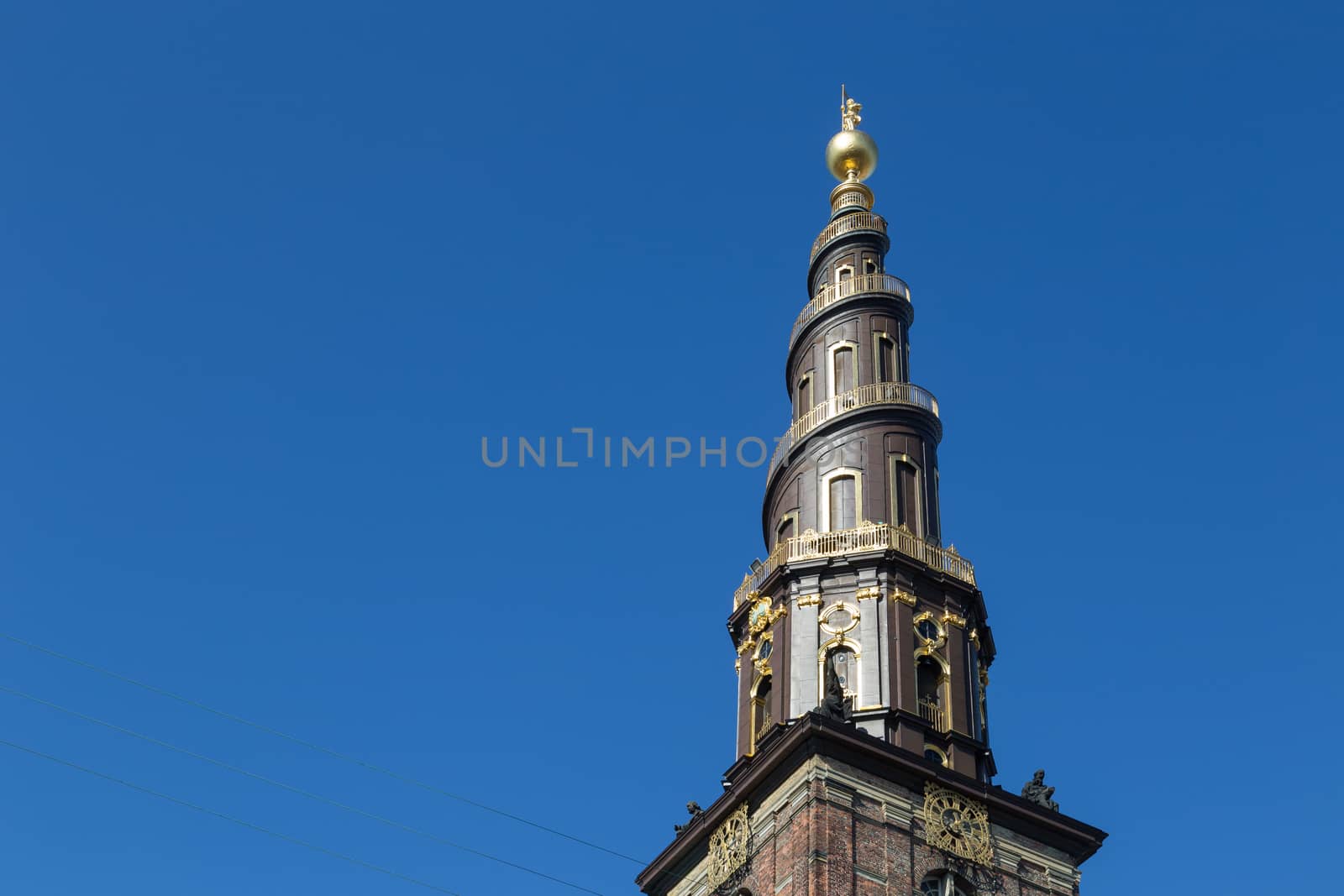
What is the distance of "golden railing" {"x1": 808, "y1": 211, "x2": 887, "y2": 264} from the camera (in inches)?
3563

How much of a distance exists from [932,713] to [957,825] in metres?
5.23

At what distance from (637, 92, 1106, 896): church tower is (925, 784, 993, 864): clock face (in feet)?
0.21

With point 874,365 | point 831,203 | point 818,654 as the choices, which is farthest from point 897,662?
point 831,203

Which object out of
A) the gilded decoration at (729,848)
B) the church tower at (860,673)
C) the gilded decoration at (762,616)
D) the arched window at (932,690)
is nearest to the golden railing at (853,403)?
the church tower at (860,673)

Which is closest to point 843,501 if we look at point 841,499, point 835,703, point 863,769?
point 841,499

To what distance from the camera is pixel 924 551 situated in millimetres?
78062

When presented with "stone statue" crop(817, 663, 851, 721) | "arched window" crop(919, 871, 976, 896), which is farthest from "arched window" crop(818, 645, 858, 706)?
"arched window" crop(919, 871, 976, 896)

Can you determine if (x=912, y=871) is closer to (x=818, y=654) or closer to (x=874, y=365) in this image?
(x=818, y=654)

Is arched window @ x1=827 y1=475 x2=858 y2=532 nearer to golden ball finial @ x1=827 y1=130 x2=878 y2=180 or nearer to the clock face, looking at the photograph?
the clock face

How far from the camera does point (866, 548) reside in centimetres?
7731

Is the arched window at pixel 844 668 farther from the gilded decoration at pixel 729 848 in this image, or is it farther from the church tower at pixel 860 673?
the gilded decoration at pixel 729 848

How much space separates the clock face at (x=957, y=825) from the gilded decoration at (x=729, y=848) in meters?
5.54

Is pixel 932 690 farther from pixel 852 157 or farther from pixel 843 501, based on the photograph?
pixel 852 157

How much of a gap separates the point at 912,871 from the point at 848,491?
16.5m
